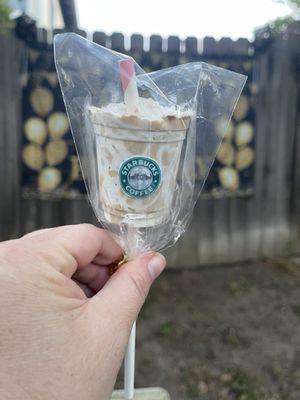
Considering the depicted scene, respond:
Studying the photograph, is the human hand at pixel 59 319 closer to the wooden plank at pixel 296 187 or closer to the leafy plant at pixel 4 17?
the leafy plant at pixel 4 17

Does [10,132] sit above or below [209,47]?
below

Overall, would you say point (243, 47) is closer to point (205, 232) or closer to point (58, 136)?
point (205, 232)

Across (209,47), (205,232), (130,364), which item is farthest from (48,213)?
(130,364)

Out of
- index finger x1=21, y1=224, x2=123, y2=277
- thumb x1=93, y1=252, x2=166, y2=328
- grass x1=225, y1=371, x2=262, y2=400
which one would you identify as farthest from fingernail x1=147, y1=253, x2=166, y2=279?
grass x1=225, y1=371, x2=262, y2=400

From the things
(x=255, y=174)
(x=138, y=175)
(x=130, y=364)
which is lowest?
(x=130, y=364)

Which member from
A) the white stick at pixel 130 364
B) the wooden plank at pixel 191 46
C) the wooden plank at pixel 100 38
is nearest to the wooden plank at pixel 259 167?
the wooden plank at pixel 191 46

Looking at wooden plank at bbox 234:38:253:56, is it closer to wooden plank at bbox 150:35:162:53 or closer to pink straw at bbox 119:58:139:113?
wooden plank at bbox 150:35:162:53
